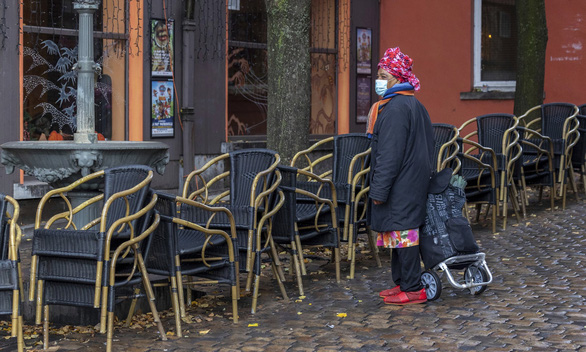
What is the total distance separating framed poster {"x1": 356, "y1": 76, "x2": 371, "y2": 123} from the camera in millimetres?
16156

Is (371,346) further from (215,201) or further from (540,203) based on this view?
(540,203)

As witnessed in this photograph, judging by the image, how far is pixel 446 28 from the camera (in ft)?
53.4

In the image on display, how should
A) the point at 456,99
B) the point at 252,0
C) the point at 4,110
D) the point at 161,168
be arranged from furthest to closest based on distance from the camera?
the point at 456,99 → the point at 252,0 → the point at 4,110 → the point at 161,168

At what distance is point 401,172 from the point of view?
6.27 m

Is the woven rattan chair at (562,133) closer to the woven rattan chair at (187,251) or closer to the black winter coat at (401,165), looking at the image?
the black winter coat at (401,165)

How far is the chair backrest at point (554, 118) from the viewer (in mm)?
10875

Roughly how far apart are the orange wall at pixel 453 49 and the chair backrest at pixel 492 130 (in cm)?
544

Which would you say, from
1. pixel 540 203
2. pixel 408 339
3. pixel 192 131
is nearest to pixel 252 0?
pixel 192 131

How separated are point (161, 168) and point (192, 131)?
19.0ft

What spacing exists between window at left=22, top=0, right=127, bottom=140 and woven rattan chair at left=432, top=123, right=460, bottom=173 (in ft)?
15.6

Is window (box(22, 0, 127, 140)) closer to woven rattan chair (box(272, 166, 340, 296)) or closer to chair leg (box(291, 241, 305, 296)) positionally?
woven rattan chair (box(272, 166, 340, 296))

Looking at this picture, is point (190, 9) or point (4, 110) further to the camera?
point (190, 9)

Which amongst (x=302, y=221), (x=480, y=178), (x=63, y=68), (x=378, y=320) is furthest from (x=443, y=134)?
(x=63, y=68)

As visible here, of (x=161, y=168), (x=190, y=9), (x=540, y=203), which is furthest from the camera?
(x=190, y=9)
